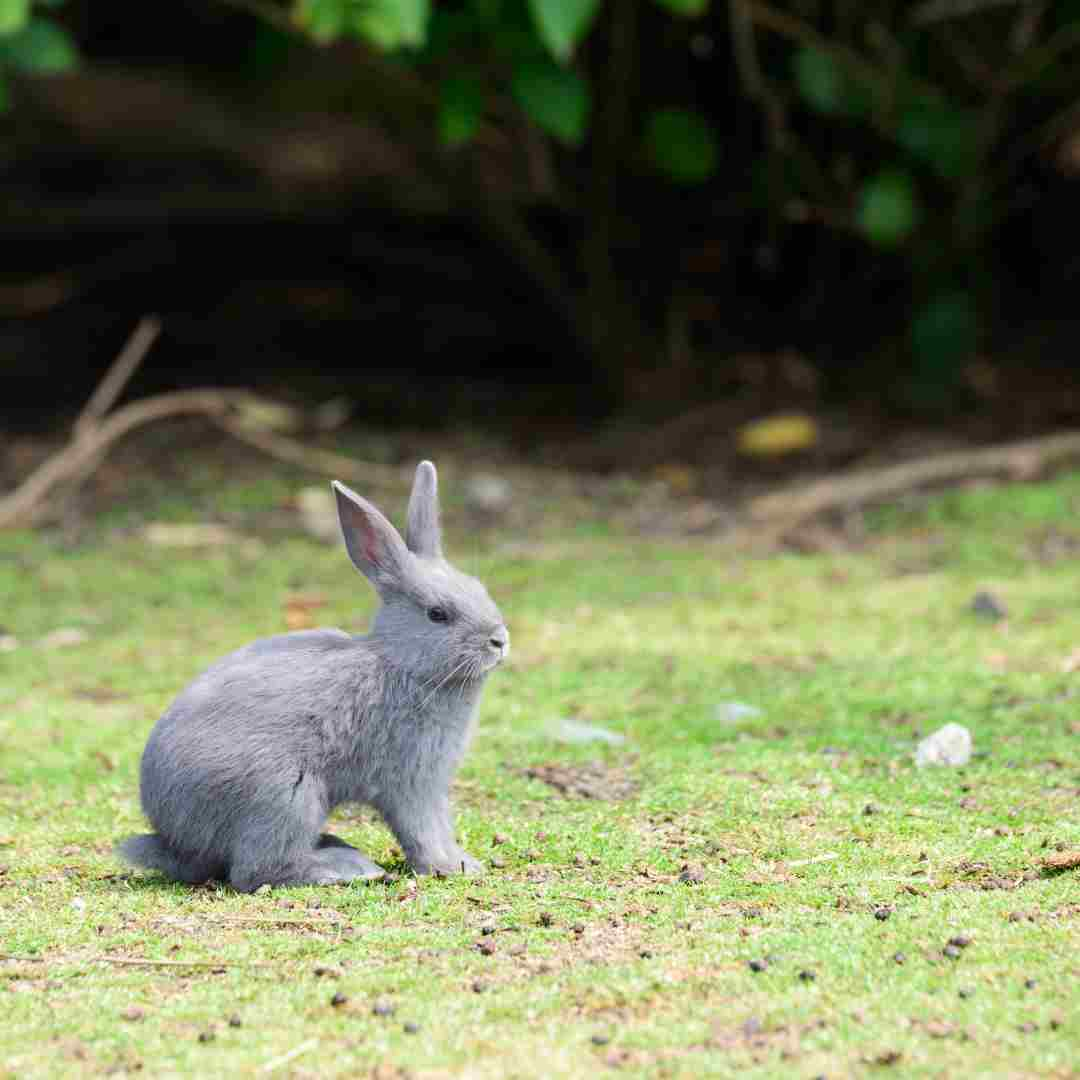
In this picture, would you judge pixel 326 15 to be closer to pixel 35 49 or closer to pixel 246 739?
pixel 35 49

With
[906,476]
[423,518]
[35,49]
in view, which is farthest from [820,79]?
[423,518]

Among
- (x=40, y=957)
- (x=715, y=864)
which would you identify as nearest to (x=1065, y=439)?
(x=715, y=864)

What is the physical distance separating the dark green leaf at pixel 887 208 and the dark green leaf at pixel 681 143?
1063mm

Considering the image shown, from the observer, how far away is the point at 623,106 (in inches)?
436

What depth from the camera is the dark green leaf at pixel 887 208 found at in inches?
404

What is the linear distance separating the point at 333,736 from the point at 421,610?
16.2 inches

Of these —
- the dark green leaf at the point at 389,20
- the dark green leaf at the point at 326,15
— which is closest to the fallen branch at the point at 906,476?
the dark green leaf at the point at 389,20

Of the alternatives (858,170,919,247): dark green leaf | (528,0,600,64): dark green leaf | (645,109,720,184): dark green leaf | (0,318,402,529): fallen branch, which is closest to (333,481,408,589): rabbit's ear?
(528,0,600,64): dark green leaf

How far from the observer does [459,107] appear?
9289mm

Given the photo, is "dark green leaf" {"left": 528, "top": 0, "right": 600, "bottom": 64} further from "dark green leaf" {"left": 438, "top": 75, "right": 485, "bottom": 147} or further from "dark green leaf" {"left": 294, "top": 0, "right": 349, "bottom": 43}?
"dark green leaf" {"left": 438, "top": 75, "right": 485, "bottom": 147}

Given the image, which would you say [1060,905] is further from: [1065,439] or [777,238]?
[777,238]

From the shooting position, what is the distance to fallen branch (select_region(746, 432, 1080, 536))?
933 cm

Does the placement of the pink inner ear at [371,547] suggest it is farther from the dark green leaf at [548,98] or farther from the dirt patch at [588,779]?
the dark green leaf at [548,98]

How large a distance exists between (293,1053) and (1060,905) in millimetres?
1787
